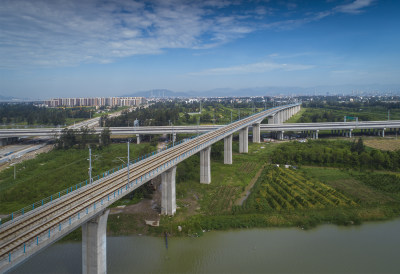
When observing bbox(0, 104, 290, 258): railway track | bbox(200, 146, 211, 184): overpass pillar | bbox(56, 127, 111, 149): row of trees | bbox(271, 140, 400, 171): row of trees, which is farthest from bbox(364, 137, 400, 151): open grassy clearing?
bbox(56, 127, 111, 149): row of trees

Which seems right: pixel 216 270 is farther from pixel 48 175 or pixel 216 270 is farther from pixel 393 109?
pixel 393 109

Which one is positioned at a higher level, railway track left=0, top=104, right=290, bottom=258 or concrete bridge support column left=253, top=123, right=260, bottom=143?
concrete bridge support column left=253, top=123, right=260, bottom=143

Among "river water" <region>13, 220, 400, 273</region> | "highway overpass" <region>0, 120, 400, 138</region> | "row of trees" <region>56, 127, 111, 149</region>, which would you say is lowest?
"river water" <region>13, 220, 400, 273</region>

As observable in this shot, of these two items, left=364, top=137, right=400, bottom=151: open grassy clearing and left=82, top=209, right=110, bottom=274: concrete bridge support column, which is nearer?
left=82, top=209, right=110, bottom=274: concrete bridge support column

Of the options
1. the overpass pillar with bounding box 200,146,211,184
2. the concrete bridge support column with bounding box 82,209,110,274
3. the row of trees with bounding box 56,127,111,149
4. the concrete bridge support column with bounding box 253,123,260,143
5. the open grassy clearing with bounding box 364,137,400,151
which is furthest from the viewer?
the concrete bridge support column with bounding box 253,123,260,143

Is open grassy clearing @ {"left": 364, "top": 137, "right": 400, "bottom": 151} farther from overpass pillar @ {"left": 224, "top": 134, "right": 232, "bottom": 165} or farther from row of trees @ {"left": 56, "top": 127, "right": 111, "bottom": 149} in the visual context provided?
row of trees @ {"left": 56, "top": 127, "right": 111, "bottom": 149}

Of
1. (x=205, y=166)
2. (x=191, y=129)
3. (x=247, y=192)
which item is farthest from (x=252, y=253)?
(x=191, y=129)
